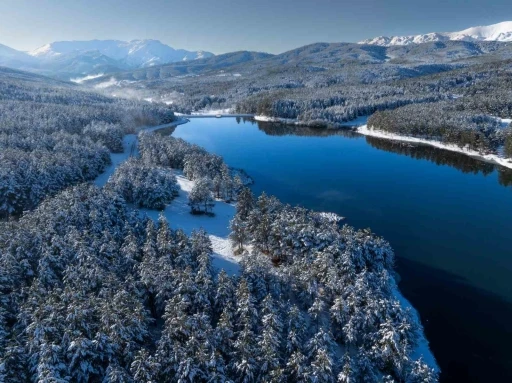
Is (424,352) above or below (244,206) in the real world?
below

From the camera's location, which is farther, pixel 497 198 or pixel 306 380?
pixel 497 198

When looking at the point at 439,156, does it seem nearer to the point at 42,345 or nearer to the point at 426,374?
the point at 426,374

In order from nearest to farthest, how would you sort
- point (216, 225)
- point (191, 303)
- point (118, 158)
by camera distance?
point (191, 303)
point (216, 225)
point (118, 158)

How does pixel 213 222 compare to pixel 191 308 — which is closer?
pixel 191 308

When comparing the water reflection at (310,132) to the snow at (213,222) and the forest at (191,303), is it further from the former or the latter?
the forest at (191,303)

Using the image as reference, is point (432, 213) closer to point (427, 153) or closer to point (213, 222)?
point (213, 222)

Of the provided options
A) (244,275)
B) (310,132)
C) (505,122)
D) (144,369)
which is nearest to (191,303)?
(244,275)

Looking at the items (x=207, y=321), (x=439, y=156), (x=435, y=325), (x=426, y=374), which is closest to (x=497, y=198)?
(x=439, y=156)
